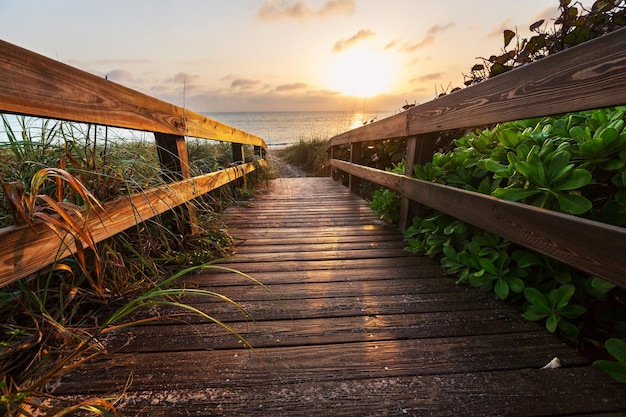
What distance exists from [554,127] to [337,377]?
4.93ft

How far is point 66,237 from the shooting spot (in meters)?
1.05

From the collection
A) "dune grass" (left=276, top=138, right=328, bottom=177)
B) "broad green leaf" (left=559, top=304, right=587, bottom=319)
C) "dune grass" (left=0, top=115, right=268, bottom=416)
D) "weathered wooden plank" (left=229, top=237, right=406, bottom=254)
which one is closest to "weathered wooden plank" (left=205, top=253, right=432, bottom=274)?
"weathered wooden plank" (left=229, top=237, right=406, bottom=254)

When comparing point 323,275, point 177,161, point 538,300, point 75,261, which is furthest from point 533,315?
point 177,161

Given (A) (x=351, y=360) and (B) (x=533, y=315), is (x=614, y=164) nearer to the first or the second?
(B) (x=533, y=315)

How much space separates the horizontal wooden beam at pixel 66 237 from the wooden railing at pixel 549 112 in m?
1.59

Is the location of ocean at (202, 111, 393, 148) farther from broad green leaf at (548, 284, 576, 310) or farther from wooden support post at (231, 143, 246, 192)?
broad green leaf at (548, 284, 576, 310)

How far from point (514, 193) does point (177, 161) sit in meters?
2.04

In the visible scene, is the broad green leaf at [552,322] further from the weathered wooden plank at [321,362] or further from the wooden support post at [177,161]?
the wooden support post at [177,161]

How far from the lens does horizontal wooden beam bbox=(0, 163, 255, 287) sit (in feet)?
2.76

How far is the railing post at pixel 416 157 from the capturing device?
2.20 m

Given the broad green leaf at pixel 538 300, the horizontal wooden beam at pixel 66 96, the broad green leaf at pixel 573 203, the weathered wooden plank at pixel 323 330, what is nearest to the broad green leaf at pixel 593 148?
the broad green leaf at pixel 573 203

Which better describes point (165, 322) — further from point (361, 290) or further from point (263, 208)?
point (263, 208)

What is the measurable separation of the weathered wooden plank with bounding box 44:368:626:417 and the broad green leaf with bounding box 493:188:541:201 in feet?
2.10

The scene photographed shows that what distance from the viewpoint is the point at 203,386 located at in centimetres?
93
